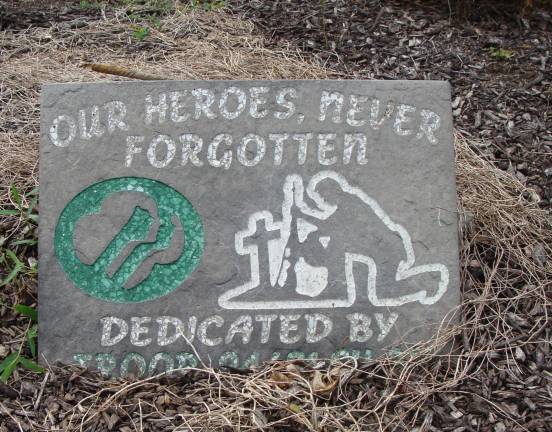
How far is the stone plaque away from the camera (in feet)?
7.95

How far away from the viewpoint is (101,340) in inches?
95.2

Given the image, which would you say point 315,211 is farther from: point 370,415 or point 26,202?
point 26,202

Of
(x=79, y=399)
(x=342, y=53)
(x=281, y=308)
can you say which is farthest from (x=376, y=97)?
(x=342, y=53)

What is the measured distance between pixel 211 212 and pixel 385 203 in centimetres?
58

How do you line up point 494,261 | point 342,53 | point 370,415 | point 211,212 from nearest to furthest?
point 370,415, point 211,212, point 494,261, point 342,53

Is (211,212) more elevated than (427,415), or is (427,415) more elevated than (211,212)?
(211,212)

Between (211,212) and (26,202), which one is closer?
(211,212)

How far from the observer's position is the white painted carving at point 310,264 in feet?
8.02

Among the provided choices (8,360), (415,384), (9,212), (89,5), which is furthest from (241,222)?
(89,5)

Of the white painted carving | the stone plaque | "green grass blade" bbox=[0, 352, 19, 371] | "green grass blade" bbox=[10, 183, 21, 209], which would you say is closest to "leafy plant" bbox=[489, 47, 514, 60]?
the stone plaque

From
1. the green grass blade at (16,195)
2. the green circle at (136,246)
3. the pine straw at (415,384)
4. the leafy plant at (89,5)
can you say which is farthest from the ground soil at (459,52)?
the green grass blade at (16,195)

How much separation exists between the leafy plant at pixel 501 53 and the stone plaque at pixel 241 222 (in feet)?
5.84

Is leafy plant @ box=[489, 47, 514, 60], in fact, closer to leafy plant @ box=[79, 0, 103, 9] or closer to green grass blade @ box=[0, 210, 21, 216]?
leafy plant @ box=[79, 0, 103, 9]

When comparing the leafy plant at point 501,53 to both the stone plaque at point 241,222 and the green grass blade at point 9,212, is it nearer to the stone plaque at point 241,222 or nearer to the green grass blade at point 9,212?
the stone plaque at point 241,222
